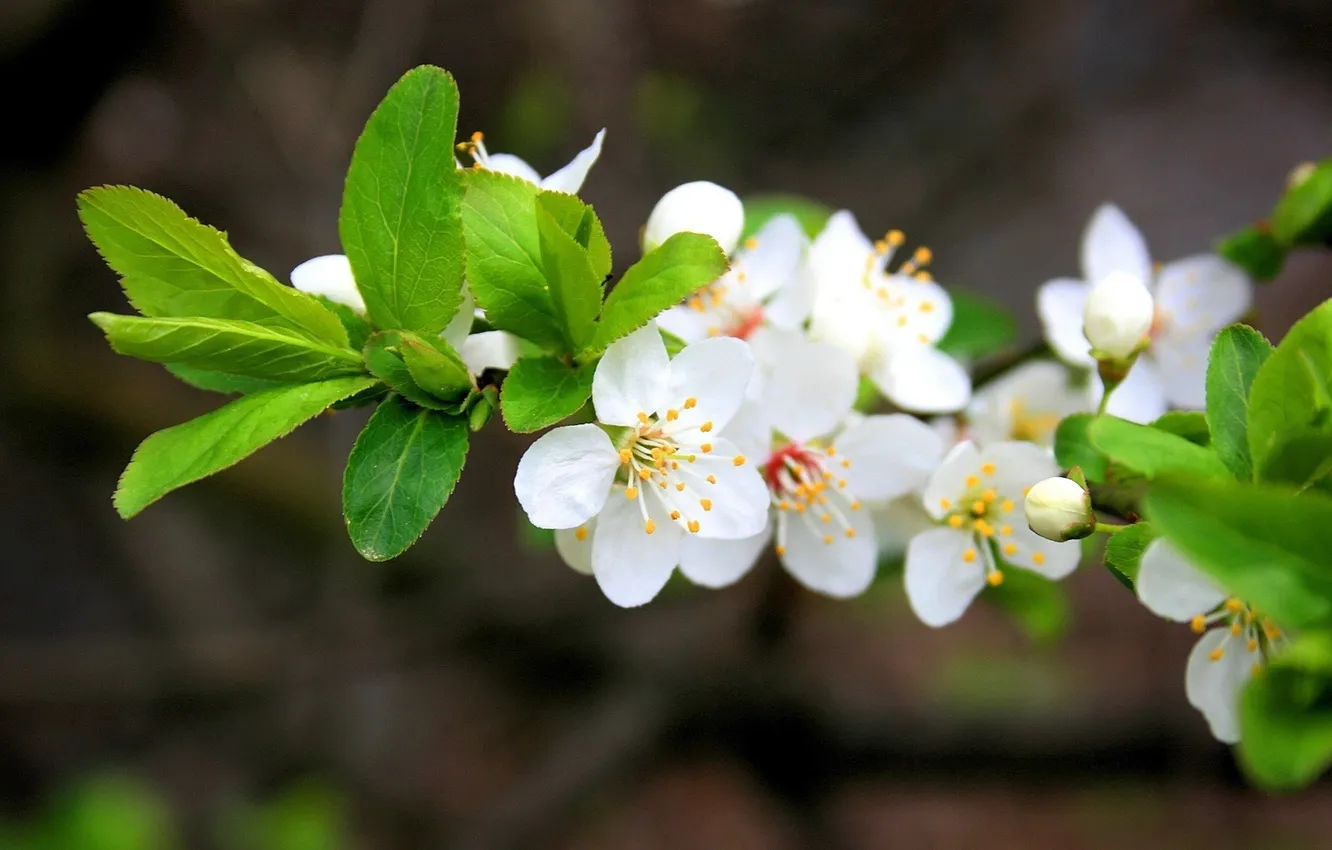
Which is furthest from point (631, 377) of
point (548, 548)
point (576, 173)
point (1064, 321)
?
point (548, 548)

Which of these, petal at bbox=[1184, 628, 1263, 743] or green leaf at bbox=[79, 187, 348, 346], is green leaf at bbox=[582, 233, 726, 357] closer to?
green leaf at bbox=[79, 187, 348, 346]

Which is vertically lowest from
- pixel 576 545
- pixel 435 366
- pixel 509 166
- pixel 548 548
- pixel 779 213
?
pixel 548 548

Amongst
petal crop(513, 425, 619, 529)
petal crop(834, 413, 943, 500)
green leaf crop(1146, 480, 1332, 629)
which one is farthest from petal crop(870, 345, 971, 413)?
green leaf crop(1146, 480, 1332, 629)

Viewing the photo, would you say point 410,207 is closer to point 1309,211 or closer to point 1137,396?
point 1137,396

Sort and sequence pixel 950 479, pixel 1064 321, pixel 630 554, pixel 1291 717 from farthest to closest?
1. pixel 1064 321
2. pixel 950 479
3. pixel 630 554
4. pixel 1291 717

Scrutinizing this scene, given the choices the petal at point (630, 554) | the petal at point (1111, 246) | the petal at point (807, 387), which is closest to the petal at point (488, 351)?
the petal at point (630, 554)

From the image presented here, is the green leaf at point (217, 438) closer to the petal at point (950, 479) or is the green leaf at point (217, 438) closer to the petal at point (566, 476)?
the petal at point (566, 476)
